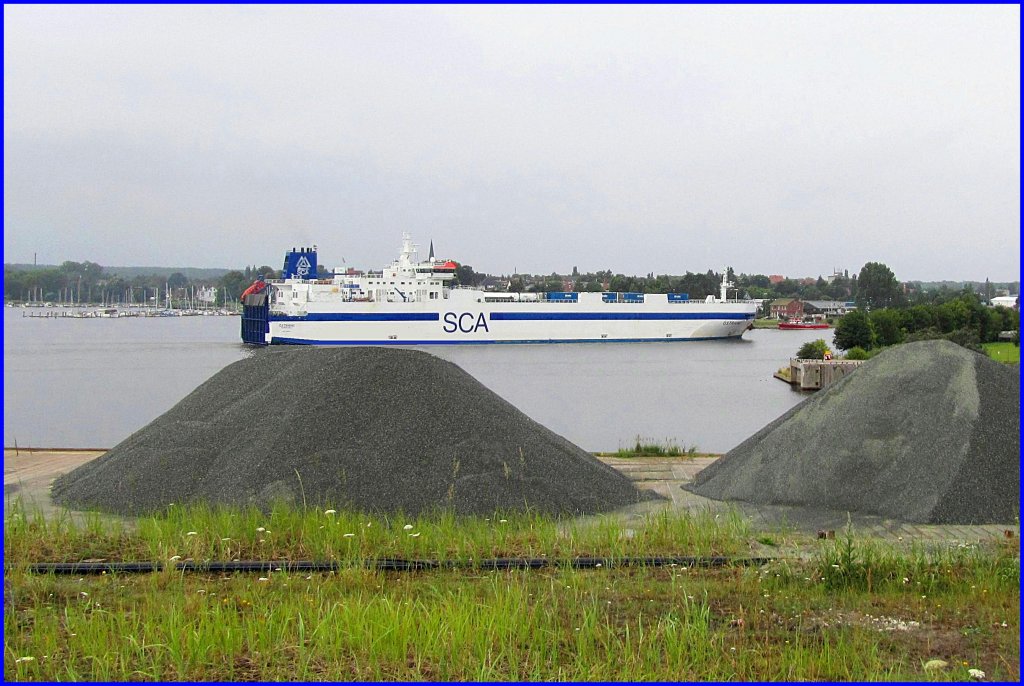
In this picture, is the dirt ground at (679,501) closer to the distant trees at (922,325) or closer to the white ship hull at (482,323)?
the distant trees at (922,325)

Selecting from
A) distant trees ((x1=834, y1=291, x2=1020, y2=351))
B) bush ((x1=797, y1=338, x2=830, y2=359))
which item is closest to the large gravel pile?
bush ((x1=797, y1=338, x2=830, y2=359))

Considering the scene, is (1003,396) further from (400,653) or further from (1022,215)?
(400,653)

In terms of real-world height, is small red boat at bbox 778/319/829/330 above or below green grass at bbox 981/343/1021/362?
above

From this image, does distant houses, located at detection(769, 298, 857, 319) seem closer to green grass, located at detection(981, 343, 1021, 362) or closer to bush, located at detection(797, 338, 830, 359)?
green grass, located at detection(981, 343, 1021, 362)

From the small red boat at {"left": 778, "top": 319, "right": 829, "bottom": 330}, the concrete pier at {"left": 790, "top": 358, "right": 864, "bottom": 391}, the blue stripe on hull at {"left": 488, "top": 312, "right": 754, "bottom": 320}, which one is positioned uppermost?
the blue stripe on hull at {"left": 488, "top": 312, "right": 754, "bottom": 320}

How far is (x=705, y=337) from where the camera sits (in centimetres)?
5034

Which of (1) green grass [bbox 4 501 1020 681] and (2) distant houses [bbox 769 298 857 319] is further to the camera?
(2) distant houses [bbox 769 298 857 319]

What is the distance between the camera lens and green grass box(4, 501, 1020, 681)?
3.46 m

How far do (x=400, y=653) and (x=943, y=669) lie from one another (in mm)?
2096

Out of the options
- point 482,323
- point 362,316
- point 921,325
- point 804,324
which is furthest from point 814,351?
point 804,324

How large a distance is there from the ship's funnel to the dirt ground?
41163 millimetres

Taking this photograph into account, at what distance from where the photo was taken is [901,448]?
23.5 feet

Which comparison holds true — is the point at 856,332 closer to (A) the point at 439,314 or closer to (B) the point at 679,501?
(A) the point at 439,314

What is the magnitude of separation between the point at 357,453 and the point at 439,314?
4010cm
